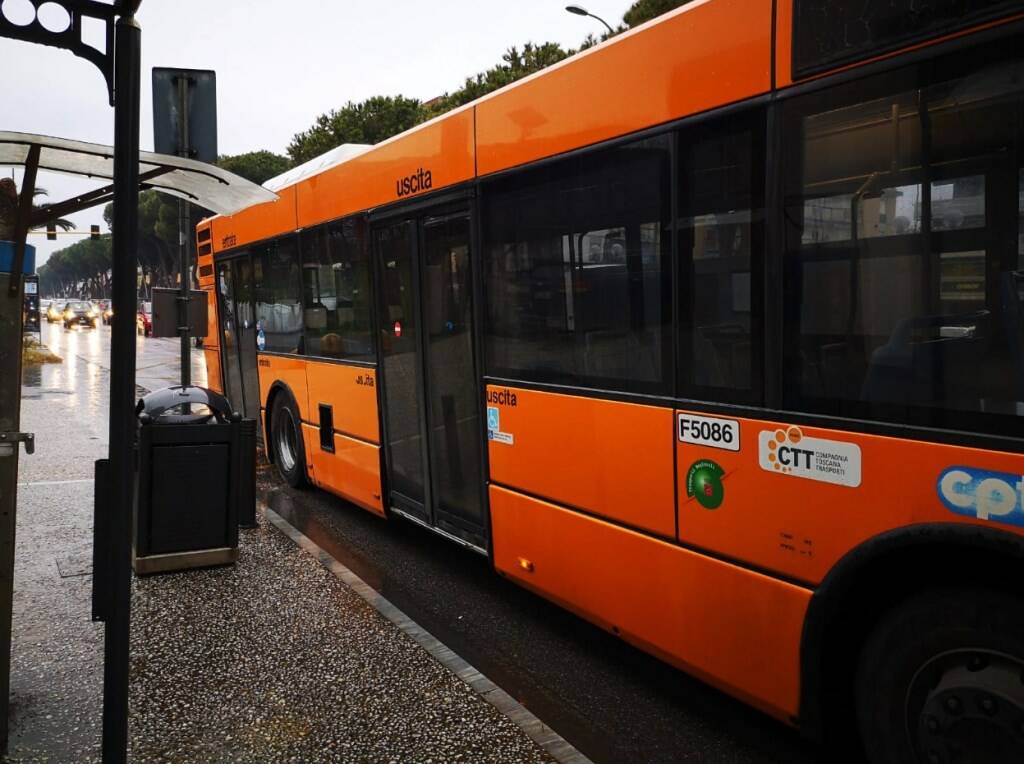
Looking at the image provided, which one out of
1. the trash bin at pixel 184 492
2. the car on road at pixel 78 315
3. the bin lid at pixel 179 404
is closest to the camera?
the trash bin at pixel 184 492

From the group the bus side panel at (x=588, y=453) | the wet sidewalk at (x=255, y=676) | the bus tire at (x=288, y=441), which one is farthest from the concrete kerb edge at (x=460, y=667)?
the bus tire at (x=288, y=441)

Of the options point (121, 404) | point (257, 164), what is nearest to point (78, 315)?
point (257, 164)

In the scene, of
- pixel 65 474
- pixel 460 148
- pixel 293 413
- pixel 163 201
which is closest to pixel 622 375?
pixel 460 148

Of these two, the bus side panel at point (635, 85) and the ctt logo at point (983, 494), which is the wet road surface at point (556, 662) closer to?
the ctt logo at point (983, 494)

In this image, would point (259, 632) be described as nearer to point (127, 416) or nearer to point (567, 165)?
point (127, 416)

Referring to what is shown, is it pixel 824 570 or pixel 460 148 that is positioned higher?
pixel 460 148

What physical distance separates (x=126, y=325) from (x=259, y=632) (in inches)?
102

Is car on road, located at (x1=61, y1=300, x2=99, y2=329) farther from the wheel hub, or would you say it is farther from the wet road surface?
the wheel hub

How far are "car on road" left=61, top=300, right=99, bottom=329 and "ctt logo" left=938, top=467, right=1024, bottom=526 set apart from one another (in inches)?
2797

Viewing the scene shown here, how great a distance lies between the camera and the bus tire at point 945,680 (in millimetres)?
2352

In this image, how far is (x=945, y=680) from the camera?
2.50 meters

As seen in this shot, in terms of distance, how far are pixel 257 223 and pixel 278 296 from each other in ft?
2.80

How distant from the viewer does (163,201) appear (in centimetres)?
6450

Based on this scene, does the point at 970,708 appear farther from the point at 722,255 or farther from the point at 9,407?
the point at 9,407
